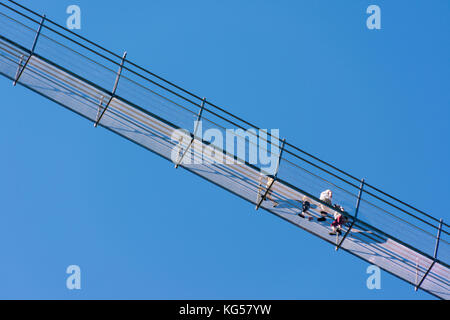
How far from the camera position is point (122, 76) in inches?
733

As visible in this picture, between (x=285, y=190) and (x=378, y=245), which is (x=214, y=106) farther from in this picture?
(x=378, y=245)

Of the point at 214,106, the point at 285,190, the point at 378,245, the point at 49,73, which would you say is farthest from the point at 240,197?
the point at 49,73

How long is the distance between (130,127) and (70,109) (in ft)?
4.85

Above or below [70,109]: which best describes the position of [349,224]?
below

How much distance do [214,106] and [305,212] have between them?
11.1ft

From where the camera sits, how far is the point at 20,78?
62.2 ft
